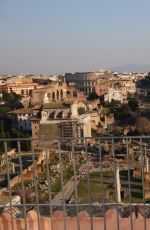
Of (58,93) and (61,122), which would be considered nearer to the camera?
(61,122)

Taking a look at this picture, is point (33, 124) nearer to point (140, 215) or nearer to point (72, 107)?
point (72, 107)

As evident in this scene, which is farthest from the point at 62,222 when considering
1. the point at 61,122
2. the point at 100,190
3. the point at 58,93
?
the point at 58,93

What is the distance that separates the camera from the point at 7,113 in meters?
13.6

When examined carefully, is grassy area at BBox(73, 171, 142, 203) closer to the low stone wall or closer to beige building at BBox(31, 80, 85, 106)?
the low stone wall

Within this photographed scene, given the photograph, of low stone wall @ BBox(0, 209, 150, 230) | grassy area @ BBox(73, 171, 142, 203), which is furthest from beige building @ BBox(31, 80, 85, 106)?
low stone wall @ BBox(0, 209, 150, 230)

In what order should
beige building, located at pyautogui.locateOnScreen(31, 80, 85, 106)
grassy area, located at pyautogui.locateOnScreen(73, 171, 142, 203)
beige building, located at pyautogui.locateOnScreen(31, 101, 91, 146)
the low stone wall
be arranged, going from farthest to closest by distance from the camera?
beige building, located at pyautogui.locateOnScreen(31, 80, 85, 106) < beige building, located at pyautogui.locateOnScreen(31, 101, 91, 146) < grassy area, located at pyautogui.locateOnScreen(73, 171, 142, 203) < the low stone wall

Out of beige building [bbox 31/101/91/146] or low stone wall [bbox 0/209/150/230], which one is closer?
low stone wall [bbox 0/209/150/230]

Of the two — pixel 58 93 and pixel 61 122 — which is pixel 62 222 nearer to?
pixel 61 122

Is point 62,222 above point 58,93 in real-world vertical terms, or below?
above

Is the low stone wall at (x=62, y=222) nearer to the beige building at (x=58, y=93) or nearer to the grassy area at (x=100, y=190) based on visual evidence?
the grassy area at (x=100, y=190)

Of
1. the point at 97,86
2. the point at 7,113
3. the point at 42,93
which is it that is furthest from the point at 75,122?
the point at 97,86

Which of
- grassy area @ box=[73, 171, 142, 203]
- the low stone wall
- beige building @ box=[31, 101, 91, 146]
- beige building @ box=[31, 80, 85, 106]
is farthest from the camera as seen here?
beige building @ box=[31, 80, 85, 106]

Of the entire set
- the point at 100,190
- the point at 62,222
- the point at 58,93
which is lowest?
the point at 100,190

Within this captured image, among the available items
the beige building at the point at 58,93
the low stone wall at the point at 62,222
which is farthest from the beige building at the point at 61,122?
the low stone wall at the point at 62,222
